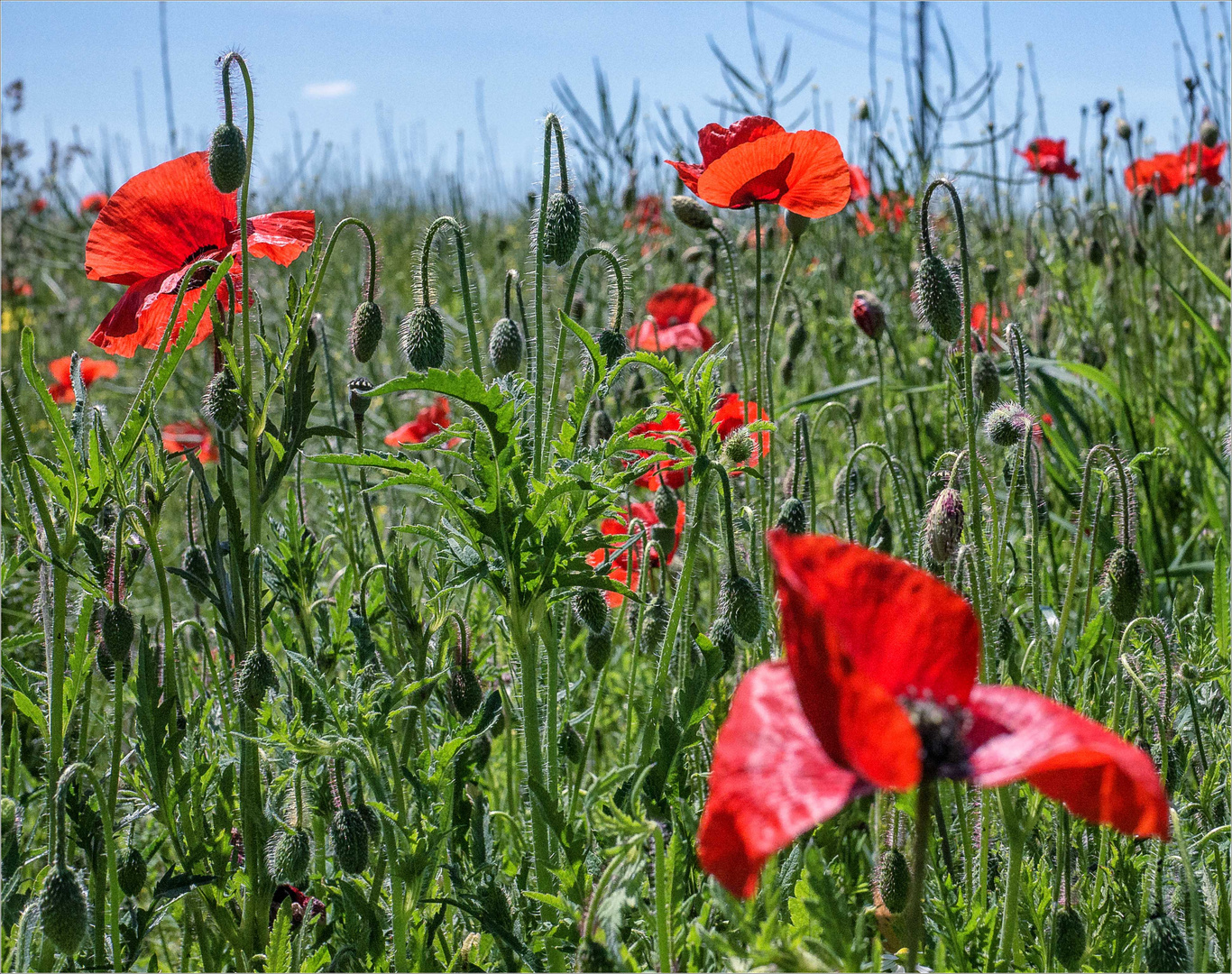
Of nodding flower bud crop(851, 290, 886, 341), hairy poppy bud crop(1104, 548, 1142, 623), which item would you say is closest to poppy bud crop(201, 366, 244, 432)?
hairy poppy bud crop(1104, 548, 1142, 623)

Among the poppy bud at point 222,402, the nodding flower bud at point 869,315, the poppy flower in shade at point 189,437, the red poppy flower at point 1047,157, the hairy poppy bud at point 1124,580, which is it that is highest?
the red poppy flower at point 1047,157

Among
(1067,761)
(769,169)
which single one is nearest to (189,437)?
(769,169)

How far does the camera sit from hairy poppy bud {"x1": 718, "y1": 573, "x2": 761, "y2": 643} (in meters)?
1.51

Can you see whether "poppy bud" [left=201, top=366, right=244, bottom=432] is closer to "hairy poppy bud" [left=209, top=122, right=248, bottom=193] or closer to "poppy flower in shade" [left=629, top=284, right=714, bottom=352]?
"hairy poppy bud" [left=209, top=122, right=248, bottom=193]

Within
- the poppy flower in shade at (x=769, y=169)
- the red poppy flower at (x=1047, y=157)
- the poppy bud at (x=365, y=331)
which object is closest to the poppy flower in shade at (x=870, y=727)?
the poppy bud at (x=365, y=331)

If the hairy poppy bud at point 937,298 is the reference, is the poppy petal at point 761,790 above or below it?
below

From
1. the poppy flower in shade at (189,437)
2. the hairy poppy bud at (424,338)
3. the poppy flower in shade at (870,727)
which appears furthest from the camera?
the poppy flower in shade at (189,437)

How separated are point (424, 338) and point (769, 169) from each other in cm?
A: 67

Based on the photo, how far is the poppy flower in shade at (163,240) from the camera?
1.60 meters

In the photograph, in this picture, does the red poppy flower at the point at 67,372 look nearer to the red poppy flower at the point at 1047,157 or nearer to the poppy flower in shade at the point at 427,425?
the poppy flower in shade at the point at 427,425

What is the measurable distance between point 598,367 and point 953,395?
1417 mm

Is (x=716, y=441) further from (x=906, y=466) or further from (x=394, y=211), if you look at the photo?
(x=394, y=211)

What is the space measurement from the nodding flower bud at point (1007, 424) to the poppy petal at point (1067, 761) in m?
0.89

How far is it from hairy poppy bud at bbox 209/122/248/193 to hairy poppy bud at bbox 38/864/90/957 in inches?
35.3
